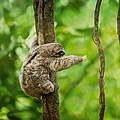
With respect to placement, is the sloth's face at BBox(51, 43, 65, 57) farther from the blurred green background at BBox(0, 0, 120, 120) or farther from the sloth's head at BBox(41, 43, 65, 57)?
the blurred green background at BBox(0, 0, 120, 120)

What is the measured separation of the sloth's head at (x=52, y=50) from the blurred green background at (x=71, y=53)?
254mm

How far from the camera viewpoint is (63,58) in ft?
1.93

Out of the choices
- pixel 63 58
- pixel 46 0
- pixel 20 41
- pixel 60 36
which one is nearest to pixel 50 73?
pixel 63 58

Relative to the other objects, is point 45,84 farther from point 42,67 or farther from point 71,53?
point 71,53

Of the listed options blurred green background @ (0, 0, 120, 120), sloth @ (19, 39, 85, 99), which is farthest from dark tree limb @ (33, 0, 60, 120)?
blurred green background @ (0, 0, 120, 120)

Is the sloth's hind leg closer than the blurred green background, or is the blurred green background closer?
the sloth's hind leg

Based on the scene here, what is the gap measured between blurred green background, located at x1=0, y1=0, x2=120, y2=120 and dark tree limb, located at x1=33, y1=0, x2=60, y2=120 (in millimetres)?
238

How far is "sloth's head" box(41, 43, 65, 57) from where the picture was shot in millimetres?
609

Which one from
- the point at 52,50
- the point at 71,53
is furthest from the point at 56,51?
the point at 71,53

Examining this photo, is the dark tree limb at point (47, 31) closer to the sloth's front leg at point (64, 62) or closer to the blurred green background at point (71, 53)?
the sloth's front leg at point (64, 62)

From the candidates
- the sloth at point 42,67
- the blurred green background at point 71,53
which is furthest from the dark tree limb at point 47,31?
the blurred green background at point 71,53

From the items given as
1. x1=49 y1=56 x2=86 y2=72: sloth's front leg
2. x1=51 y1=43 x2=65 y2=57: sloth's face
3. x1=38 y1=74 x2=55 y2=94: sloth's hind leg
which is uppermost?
x1=51 y1=43 x2=65 y2=57: sloth's face

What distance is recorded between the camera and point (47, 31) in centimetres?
63

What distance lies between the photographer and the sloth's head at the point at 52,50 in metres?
0.61
